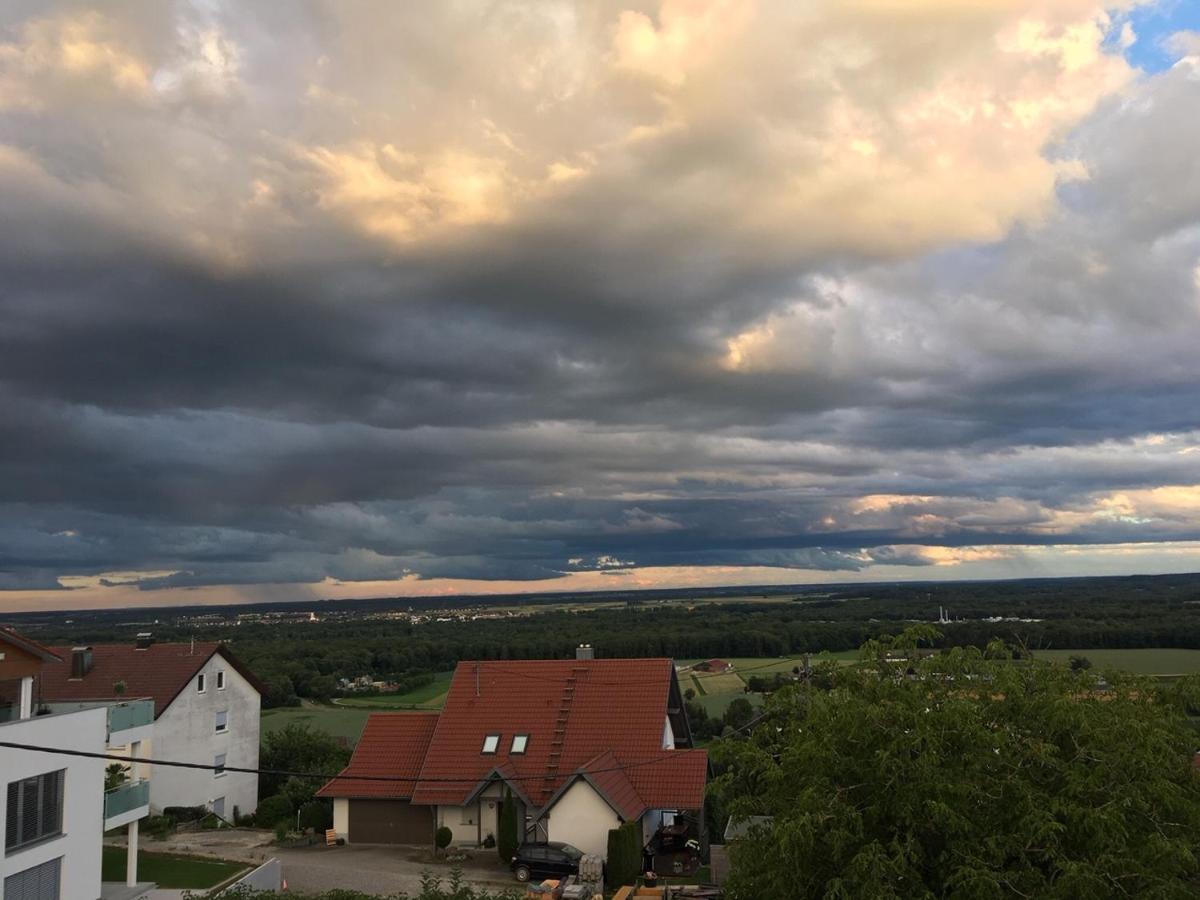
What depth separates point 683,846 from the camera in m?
37.6

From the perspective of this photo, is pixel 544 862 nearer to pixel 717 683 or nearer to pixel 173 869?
pixel 173 869

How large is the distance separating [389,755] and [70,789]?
1555cm

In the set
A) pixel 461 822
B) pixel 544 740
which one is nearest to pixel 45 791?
pixel 461 822

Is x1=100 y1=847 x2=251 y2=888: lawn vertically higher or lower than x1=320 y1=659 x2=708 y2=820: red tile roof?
lower

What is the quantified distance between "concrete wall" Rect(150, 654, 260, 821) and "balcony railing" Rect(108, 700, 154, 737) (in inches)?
381

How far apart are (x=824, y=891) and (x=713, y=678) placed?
79.9 m

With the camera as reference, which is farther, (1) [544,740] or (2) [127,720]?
(1) [544,740]

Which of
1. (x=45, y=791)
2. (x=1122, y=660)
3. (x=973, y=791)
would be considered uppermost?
(x=973, y=791)

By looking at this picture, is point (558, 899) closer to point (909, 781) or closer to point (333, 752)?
point (909, 781)

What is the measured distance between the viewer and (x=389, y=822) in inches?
1543

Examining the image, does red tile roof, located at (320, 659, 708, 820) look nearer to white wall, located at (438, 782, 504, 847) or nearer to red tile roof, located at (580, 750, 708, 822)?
red tile roof, located at (580, 750, 708, 822)

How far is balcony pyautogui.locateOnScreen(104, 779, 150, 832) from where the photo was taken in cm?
3123

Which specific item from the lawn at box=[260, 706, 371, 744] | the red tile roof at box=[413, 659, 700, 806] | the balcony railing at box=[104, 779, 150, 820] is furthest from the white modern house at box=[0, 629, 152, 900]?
the lawn at box=[260, 706, 371, 744]

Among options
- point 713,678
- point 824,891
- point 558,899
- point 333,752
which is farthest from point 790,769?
point 713,678
